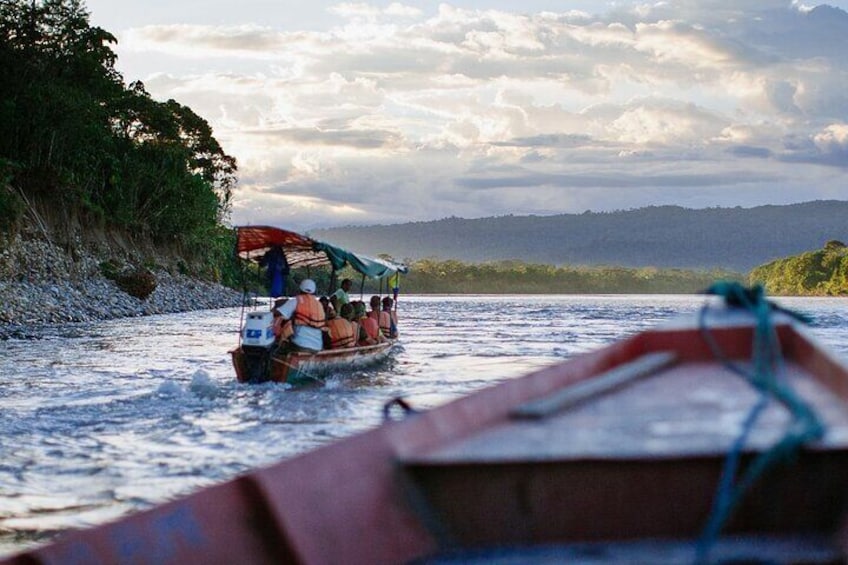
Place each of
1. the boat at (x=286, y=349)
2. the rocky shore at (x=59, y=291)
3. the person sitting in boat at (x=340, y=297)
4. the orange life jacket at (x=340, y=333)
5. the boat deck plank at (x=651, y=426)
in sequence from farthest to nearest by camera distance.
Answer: the rocky shore at (x=59, y=291) < the person sitting in boat at (x=340, y=297) < the orange life jacket at (x=340, y=333) < the boat at (x=286, y=349) < the boat deck plank at (x=651, y=426)

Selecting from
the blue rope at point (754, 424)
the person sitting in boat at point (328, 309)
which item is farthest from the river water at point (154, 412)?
the blue rope at point (754, 424)

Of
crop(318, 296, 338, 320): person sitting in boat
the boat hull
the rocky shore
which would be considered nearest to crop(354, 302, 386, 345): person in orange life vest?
crop(318, 296, 338, 320): person sitting in boat

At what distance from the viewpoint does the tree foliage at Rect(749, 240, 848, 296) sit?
123988 mm

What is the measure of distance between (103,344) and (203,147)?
132 feet

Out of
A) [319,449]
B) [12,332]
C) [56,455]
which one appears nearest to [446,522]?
[319,449]

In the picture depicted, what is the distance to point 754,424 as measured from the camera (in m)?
3.93

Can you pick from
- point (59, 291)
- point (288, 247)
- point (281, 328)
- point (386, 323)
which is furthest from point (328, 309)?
point (59, 291)

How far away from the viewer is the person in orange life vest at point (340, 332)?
687 inches

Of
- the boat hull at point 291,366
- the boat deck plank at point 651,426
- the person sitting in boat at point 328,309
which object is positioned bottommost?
the boat hull at point 291,366

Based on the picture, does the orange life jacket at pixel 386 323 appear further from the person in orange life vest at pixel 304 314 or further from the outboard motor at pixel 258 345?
the outboard motor at pixel 258 345

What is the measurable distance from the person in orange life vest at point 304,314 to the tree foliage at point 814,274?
379ft

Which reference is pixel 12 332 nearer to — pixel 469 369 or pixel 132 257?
pixel 469 369

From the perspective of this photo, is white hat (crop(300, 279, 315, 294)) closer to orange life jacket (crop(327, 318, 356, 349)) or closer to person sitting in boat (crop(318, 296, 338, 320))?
orange life jacket (crop(327, 318, 356, 349))

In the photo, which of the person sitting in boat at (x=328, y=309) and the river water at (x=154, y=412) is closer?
the river water at (x=154, y=412)
